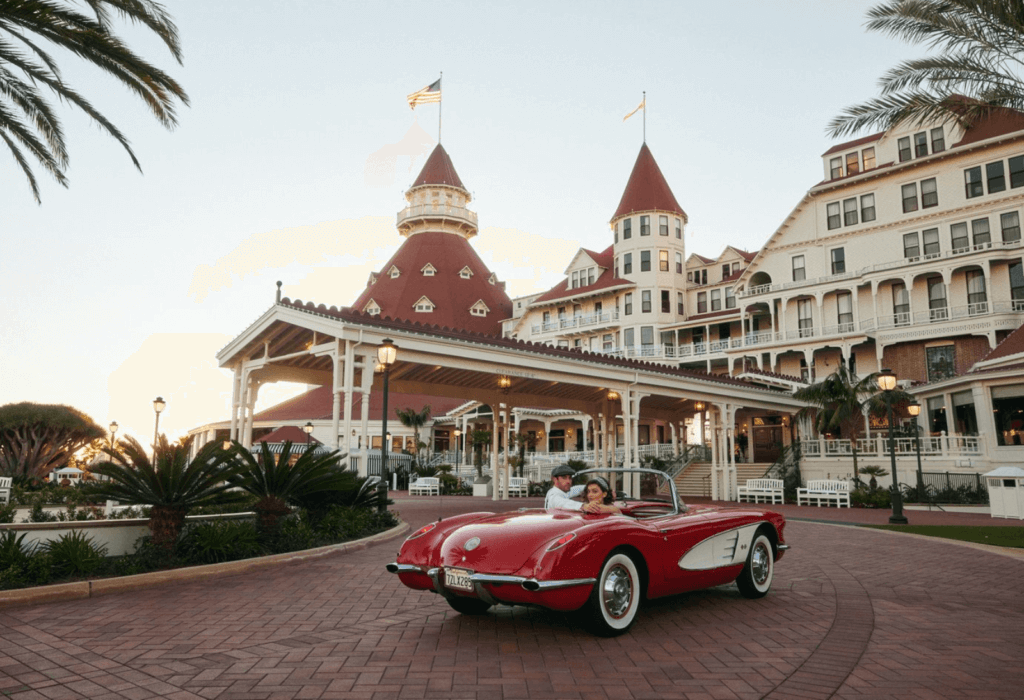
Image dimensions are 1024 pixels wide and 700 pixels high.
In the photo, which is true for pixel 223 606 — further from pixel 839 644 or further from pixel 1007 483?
pixel 1007 483

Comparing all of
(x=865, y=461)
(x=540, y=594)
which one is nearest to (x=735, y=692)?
(x=540, y=594)

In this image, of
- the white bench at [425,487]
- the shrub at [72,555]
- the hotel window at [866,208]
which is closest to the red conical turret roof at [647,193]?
the hotel window at [866,208]

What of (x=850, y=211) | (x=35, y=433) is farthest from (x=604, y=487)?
(x=850, y=211)

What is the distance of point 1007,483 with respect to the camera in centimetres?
2272

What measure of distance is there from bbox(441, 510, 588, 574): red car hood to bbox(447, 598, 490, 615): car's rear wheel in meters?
0.72

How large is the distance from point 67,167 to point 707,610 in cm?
1400

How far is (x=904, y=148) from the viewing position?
35594mm

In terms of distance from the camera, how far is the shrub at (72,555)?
7871 mm

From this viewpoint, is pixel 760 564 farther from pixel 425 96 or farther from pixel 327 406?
pixel 425 96

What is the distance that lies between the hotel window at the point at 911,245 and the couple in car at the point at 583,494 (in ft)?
109

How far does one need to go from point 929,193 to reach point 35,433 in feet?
130

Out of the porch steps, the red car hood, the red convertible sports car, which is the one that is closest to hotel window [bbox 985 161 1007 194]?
the porch steps

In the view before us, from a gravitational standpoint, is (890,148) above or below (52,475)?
above

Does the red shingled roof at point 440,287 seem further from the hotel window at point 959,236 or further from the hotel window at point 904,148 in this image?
the hotel window at point 959,236
